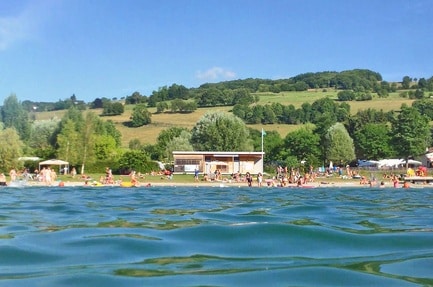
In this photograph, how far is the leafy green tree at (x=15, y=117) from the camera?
90.7 meters

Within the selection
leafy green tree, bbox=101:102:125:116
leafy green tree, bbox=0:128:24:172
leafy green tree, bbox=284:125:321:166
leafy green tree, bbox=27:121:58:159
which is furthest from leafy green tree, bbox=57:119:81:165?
leafy green tree, bbox=101:102:125:116

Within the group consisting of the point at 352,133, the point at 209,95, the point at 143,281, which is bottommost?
the point at 143,281

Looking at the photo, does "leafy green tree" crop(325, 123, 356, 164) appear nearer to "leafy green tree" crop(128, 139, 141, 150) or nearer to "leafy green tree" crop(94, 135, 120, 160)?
"leafy green tree" crop(94, 135, 120, 160)

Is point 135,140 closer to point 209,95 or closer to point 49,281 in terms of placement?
point 209,95

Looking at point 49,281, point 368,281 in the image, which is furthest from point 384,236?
point 49,281

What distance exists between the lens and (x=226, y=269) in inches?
178

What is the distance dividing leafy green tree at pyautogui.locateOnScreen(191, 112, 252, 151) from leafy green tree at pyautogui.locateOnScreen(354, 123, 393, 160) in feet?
66.2

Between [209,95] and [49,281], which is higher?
[209,95]

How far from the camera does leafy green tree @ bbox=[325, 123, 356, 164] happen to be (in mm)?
80375

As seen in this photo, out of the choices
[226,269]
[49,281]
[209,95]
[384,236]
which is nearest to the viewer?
[49,281]

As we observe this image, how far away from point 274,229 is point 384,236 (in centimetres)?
119

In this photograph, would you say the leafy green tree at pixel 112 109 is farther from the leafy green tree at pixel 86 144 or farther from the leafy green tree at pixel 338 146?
the leafy green tree at pixel 86 144

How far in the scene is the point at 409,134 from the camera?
248 feet

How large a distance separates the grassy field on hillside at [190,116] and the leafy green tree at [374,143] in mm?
24343
